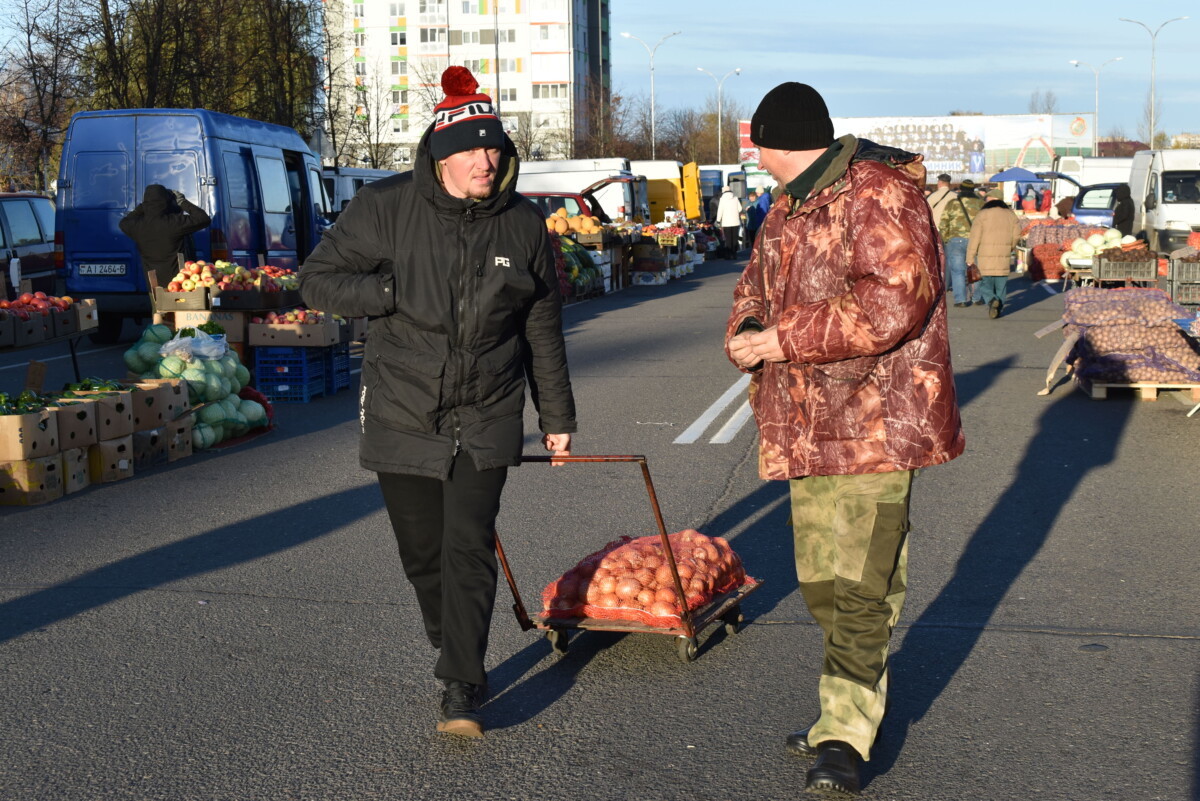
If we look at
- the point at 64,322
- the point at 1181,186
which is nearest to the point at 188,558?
the point at 64,322

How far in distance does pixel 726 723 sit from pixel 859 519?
965 mm

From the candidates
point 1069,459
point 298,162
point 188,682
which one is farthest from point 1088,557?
point 298,162

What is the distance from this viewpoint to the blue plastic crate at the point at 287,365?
13117 millimetres

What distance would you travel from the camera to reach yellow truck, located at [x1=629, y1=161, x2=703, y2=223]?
46.5m

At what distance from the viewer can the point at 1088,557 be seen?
22.6 feet

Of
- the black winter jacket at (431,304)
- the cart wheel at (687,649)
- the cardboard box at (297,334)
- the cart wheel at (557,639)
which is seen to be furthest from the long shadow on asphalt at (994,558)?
the cardboard box at (297,334)

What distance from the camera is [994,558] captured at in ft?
22.5

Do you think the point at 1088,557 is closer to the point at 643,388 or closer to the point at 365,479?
the point at 365,479

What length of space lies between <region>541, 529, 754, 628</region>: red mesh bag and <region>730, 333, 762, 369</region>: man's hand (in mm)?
1329

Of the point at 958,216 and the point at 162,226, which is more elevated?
the point at 162,226

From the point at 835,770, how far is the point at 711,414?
7791mm

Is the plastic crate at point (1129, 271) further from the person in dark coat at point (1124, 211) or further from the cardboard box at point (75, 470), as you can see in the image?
the cardboard box at point (75, 470)

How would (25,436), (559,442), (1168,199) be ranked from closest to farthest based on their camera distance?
1. (559,442)
2. (25,436)
3. (1168,199)

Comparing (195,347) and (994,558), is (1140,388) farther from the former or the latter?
(195,347)
